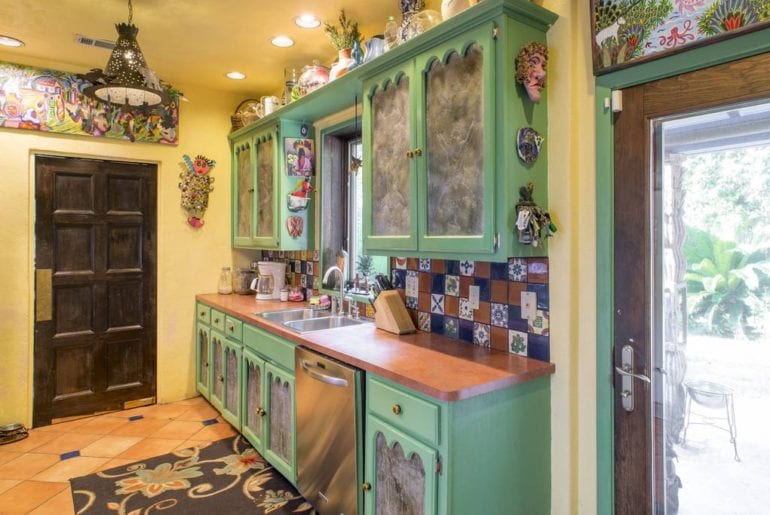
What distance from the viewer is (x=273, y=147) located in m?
3.42

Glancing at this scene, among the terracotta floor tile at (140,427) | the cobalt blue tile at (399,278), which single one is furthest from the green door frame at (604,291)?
the terracotta floor tile at (140,427)

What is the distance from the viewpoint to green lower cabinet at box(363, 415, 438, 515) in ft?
5.22

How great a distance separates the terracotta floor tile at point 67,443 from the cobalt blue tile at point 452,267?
2.74 meters

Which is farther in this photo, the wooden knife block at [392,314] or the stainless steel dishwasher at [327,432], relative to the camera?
the wooden knife block at [392,314]

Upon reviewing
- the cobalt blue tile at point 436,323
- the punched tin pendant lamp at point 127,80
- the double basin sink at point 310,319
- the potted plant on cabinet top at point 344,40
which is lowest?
the double basin sink at point 310,319

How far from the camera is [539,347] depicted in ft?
6.19

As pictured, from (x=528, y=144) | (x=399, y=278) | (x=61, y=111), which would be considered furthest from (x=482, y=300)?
(x=61, y=111)

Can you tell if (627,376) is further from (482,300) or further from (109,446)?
(109,446)

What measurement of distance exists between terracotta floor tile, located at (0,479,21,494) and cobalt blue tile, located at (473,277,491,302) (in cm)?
282

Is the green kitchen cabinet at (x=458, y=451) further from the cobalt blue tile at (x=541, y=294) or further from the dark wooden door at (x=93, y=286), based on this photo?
the dark wooden door at (x=93, y=286)

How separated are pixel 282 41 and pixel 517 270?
2.22m

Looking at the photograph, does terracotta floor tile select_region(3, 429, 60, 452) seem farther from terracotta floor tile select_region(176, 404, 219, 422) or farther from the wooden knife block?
the wooden knife block

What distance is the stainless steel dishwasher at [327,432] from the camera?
1.98 m

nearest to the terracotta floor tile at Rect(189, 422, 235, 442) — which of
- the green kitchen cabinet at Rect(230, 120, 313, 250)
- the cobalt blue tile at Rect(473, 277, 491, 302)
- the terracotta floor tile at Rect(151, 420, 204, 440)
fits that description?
the terracotta floor tile at Rect(151, 420, 204, 440)
